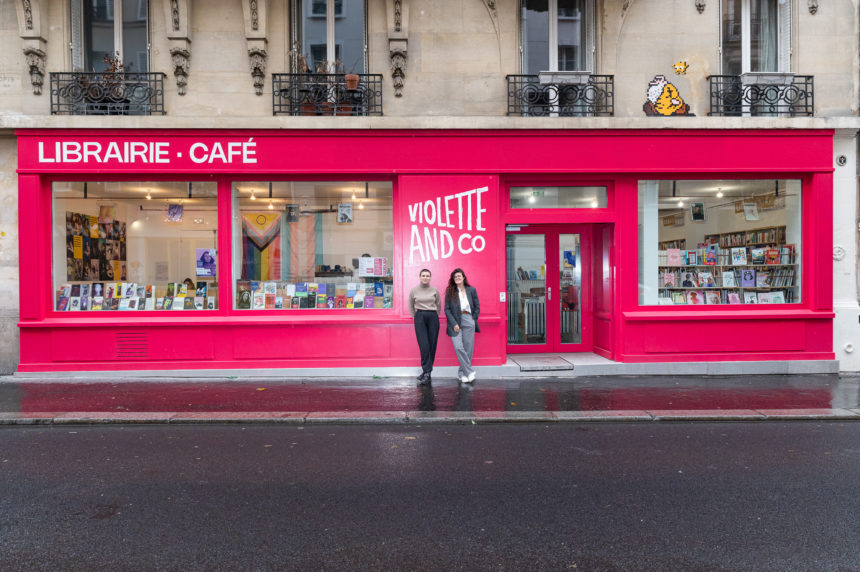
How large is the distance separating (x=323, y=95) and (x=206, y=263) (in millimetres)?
3604

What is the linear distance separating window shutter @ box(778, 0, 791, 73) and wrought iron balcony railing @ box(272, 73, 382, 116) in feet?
23.9

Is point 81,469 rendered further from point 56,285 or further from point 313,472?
point 56,285

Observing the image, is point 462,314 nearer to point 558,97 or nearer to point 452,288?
point 452,288

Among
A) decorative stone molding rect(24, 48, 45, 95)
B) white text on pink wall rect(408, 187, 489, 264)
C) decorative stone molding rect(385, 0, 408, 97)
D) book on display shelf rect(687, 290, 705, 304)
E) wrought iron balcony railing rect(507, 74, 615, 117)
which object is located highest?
decorative stone molding rect(385, 0, 408, 97)

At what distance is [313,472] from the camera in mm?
5402

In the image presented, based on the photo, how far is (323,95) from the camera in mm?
10352

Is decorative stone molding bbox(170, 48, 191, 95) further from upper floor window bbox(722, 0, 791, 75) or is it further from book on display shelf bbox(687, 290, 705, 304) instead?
book on display shelf bbox(687, 290, 705, 304)

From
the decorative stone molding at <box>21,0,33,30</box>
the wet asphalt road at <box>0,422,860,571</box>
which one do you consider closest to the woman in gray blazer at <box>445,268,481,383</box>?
the wet asphalt road at <box>0,422,860,571</box>

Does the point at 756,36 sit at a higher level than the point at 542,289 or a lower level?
higher

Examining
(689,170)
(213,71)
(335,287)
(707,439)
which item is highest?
(213,71)

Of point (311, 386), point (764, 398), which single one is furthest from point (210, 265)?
point (764, 398)

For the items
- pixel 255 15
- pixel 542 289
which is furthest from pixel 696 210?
pixel 255 15

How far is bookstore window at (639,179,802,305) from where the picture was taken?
1085cm

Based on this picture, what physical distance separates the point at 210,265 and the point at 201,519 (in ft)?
23.1
